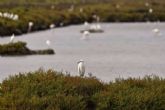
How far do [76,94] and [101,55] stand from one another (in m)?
27.2

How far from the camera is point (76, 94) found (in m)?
18.5

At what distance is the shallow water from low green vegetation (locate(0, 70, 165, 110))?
10199mm

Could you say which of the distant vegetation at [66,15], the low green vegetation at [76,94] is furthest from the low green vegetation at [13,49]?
the low green vegetation at [76,94]

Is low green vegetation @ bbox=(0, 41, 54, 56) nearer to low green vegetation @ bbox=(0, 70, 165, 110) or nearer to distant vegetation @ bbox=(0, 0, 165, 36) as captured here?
distant vegetation @ bbox=(0, 0, 165, 36)

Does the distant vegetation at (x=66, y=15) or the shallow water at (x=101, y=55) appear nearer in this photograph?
the shallow water at (x=101, y=55)

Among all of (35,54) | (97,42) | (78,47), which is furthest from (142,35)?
(35,54)

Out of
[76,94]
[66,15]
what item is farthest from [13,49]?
[66,15]

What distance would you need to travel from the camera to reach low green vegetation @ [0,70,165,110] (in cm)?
1772

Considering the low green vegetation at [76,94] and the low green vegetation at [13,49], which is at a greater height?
the low green vegetation at [76,94]

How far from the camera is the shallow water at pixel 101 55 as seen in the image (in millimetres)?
34812

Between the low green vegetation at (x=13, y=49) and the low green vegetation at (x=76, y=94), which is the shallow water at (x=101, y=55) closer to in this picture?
the low green vegetation at (x=13, y=49)

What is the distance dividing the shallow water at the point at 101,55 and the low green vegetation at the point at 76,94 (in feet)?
33.5

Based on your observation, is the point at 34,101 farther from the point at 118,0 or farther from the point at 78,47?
the point at 118,0

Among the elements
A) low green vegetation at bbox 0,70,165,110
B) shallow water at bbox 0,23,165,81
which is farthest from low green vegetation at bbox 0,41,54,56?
low green vegetation at bbox 0,70,165,110
